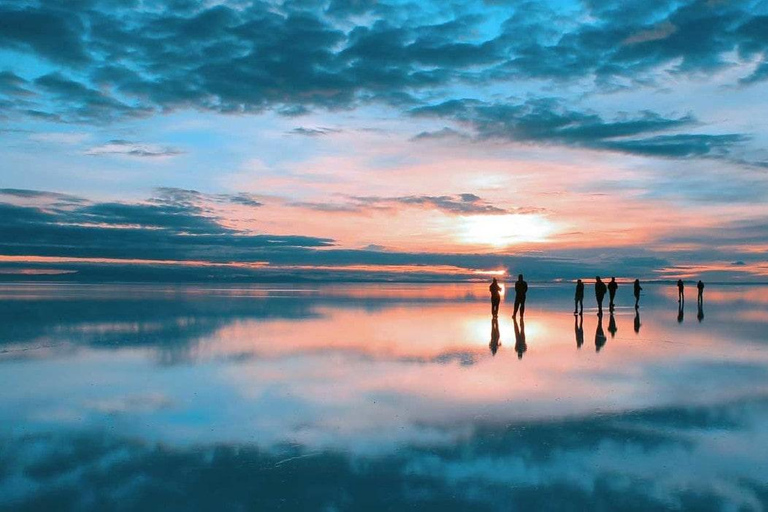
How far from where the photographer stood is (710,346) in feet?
51.2

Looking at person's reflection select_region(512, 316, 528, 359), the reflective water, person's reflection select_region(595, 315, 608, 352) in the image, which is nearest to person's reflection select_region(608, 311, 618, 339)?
person's reflection select_region(595, 315, 608, 352)

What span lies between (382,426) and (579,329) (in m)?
14.1

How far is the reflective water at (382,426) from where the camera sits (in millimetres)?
5551

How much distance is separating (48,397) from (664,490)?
8.55 m

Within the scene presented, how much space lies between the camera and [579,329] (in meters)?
20.4

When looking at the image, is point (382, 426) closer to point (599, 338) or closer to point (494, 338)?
point (494, 338)

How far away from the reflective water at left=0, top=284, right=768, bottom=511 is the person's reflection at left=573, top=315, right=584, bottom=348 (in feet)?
3.06

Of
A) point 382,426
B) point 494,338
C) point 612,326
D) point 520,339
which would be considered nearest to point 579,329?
point 612,326

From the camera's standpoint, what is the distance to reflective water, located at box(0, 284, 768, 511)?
555 cm

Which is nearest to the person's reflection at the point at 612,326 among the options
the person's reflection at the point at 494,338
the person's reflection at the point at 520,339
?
the person's reflection at the point at 520,339

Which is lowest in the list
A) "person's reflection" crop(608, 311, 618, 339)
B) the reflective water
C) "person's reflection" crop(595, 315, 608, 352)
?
"person's reflection" crop(608, 311, 618, 339)

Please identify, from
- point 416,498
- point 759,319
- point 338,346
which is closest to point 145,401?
point 416,498

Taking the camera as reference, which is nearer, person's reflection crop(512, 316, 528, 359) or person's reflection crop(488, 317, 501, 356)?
person's reflection crop(512, 316, 528, 359)

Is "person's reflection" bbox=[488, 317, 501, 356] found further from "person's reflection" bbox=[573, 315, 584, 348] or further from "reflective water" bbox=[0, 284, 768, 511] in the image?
"person's reflection" bbox=[573, 315, 584, 348]
